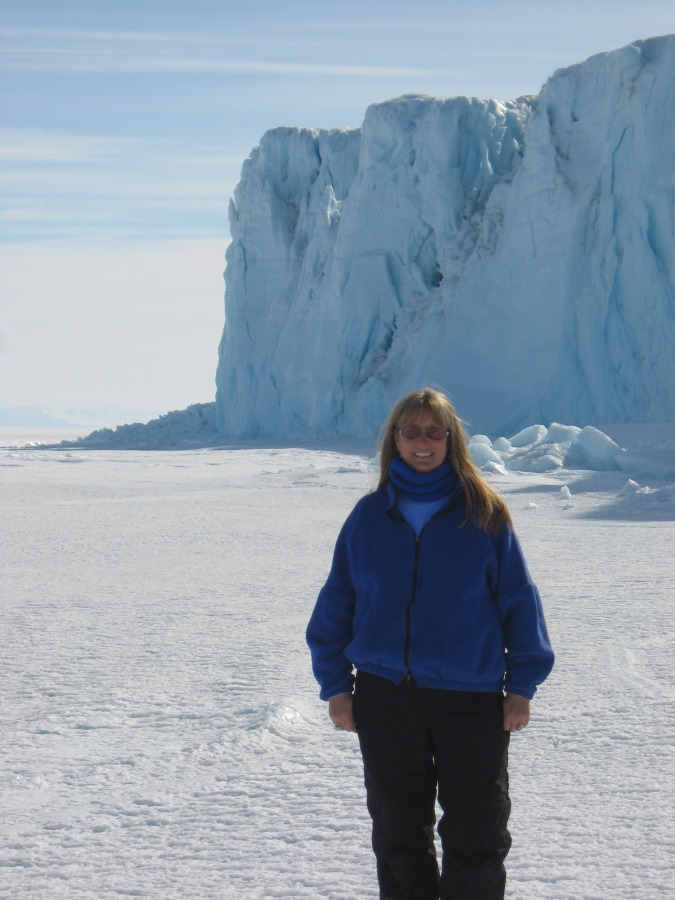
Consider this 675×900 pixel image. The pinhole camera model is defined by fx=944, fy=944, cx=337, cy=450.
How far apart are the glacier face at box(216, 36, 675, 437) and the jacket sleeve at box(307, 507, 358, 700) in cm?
1359

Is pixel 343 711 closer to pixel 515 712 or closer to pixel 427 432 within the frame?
pixel 515 712

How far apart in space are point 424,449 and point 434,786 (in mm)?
545

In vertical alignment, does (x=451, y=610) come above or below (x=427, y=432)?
below

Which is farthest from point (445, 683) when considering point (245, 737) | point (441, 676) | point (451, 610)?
point (245, 737)

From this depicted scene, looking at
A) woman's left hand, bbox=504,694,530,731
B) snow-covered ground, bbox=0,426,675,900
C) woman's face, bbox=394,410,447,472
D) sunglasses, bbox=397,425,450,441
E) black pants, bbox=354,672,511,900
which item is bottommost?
snow-covered ground, bbox=0,426,675,900

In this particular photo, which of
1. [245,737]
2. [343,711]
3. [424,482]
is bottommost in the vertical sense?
[245,737]

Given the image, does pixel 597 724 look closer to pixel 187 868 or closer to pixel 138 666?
pixel 187 868

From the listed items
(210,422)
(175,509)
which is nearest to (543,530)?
(175,509)

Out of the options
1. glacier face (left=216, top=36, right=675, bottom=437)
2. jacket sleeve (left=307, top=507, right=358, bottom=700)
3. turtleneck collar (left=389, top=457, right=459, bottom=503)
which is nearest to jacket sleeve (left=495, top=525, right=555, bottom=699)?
turtleneck collar (left=389, top=457, right=459, bottom=503)

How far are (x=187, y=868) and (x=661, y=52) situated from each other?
616 inches

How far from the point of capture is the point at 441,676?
148 centimetres

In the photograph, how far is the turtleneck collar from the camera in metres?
1.54

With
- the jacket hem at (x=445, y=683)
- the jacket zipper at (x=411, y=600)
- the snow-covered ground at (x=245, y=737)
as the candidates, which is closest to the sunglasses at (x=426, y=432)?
the jacket zipper at (x=411, y=600)

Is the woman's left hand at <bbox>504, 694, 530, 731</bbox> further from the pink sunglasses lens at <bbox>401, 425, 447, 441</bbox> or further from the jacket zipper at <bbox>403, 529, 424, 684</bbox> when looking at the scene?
the pink sunglasses lens at <bbox>401, 425, 447, 441</bbox>
